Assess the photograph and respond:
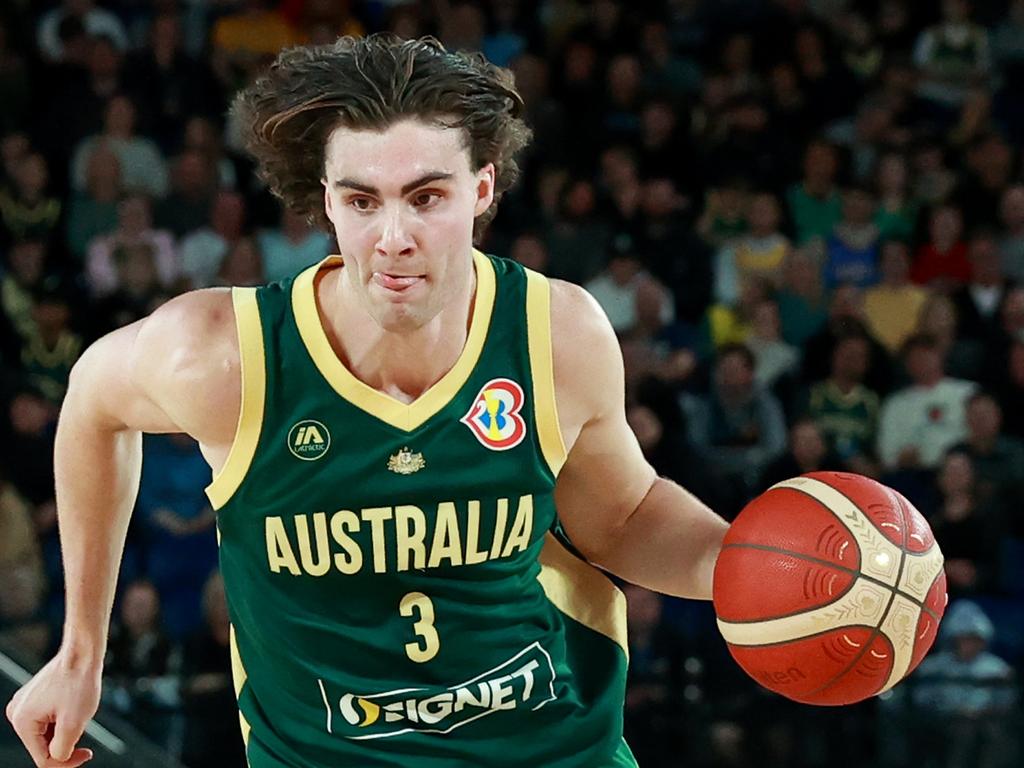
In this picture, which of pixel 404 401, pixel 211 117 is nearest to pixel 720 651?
pixel 404 401

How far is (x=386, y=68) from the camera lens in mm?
2607

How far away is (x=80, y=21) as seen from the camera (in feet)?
28.3

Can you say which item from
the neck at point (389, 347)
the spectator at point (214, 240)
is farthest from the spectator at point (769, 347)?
the neck at point (389, 347)

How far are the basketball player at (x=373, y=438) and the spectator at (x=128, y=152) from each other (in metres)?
5.35

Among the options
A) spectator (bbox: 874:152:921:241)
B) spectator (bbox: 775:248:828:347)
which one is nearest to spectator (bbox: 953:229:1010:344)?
spectator (bbox: 874:152:921:241)

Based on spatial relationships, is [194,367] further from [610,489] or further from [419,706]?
[610,489]

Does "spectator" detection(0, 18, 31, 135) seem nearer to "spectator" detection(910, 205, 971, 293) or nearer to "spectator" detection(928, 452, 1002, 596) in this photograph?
"spectator" detection(910, 205, 971, 293)

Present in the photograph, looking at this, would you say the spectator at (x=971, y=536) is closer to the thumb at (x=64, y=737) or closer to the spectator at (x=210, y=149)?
the spectator at (x=210, y=149)

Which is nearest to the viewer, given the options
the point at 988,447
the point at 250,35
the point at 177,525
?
the point at 177,525

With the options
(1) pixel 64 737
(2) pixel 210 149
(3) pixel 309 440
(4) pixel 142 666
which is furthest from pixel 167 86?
(3) pixel 309 440

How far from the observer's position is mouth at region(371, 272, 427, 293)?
2.54 metres

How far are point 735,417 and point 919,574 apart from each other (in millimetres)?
4353

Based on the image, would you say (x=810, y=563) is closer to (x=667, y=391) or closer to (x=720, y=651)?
(x=720, y=651)

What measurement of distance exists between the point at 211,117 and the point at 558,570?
571cm
